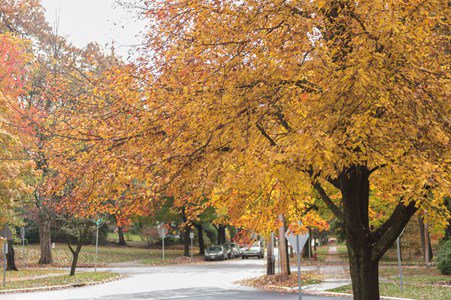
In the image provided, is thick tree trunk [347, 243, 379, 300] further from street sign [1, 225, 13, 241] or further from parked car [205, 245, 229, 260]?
parked car [205, 245, 229, 260]

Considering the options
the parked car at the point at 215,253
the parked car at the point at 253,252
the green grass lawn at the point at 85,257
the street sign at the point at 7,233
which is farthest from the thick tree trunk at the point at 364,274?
the parked car at the point at 253,252

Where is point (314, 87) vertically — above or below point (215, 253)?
above

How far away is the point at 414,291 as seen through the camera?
19.5m

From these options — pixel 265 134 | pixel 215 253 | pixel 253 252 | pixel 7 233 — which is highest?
pixel 265 134

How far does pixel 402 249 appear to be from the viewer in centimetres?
4700

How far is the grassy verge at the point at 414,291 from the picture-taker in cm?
1798

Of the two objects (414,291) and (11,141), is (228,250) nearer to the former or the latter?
(11,141)

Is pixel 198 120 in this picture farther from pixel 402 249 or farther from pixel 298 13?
pixel 402 249

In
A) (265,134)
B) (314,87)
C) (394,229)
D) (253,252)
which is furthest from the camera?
(253,252)

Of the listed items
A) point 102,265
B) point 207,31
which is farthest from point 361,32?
point 102,265

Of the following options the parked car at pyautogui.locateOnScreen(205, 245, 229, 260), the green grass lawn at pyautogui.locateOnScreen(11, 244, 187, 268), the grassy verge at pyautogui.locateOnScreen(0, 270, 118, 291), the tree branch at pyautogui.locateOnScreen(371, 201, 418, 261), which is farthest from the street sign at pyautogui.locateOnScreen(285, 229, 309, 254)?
the parked car at pyautogui.locateOnScreen(205, 245, 229, 260)

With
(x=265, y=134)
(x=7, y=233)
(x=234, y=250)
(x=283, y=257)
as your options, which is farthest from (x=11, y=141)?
(x=234, y=250)

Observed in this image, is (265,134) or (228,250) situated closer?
(265,134)

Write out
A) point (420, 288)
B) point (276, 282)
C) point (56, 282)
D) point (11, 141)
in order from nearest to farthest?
point (420, 288), point (11, 141), point (276, 282), point (56, 282)
